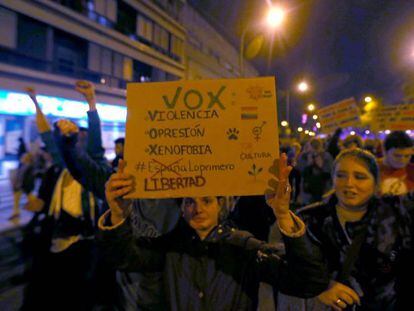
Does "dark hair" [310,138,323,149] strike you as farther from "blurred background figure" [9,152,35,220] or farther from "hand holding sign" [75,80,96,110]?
"blurred background figure" [9,152,35,220]

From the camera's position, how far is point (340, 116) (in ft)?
21.5

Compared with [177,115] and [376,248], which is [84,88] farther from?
[376,248]

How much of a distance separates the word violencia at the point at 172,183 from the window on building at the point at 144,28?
74.3 feet

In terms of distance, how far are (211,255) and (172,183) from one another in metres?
0.46

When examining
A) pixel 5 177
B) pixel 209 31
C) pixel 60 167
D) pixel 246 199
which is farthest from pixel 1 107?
pixel 209 31

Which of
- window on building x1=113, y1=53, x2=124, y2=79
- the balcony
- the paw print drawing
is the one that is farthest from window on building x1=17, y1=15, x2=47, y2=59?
the paw print drawing

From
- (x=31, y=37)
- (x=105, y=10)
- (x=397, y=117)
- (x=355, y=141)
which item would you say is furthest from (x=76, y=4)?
(x=397, y=117)

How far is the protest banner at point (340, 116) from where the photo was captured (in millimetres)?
6449

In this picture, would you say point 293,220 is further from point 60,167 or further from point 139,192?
point 60,167

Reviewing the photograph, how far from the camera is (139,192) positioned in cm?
178

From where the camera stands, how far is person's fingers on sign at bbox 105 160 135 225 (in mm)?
1708

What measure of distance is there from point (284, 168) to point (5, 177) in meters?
14.8

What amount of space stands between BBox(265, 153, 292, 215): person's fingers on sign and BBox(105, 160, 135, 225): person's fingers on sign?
0.71 m

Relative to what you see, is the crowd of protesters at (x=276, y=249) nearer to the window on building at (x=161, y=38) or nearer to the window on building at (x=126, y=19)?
the window on building at (x=126, y=19)
